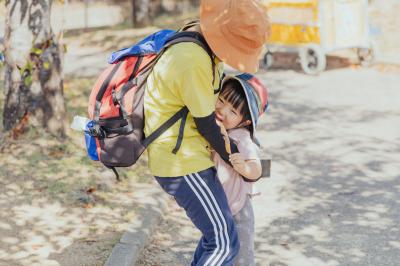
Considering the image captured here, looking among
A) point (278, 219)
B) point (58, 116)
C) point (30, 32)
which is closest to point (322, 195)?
point (278, 219)

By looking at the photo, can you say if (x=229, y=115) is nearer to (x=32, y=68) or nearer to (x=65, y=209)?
(x=65, y=209)

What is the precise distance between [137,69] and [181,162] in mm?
522

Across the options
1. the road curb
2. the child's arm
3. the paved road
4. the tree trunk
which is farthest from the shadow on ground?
the tree trunk

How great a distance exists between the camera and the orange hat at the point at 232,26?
10.6ft

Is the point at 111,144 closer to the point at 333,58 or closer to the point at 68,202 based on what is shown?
the point at 68,202

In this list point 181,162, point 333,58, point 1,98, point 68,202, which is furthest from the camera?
point 333,58

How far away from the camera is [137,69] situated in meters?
3.48

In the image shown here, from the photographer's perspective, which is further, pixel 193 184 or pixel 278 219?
pixel 278 219

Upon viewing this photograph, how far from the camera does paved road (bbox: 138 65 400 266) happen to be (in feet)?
16.4

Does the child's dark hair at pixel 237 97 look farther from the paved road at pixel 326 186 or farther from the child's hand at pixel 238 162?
the paved road at pixel 326 186

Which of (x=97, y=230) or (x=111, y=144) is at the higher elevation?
(x=111, y=144)

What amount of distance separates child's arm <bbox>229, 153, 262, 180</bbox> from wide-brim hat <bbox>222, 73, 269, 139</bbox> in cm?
21

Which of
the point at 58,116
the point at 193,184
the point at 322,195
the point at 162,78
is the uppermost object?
the point at 162,78

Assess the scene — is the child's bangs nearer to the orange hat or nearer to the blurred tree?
the orange hat
